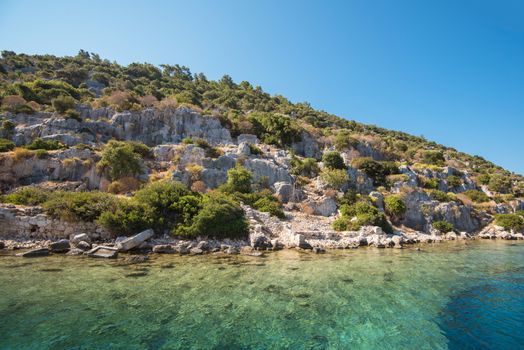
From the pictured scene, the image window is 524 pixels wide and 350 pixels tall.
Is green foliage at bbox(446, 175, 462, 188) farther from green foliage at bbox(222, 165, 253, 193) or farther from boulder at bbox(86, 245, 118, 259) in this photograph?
boulder at bbox(86, 245, 118, 259)

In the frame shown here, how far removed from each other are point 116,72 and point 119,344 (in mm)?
100432

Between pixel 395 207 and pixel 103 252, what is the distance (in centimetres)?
3153

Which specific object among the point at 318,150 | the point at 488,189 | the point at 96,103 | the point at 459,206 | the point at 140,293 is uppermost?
the point at 96,103

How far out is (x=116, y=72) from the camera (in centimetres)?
8906

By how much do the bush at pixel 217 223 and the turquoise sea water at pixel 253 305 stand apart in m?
5.37

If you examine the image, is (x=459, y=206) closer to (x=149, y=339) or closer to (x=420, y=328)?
(x=420, y=328)

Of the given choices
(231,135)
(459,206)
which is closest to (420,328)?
(459,206)

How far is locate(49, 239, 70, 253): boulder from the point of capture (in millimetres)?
17469

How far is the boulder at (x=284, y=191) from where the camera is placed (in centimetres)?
3450

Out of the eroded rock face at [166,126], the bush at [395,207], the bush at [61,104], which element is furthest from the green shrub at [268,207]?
the bush at [61,104]

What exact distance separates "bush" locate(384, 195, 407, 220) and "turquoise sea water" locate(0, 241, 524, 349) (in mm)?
17762

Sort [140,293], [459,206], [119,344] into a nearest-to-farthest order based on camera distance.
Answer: [119,344], [140,293], [459,206]

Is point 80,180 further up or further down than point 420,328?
further up

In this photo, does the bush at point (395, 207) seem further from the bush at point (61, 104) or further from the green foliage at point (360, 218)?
the bush at point (61, 104)
